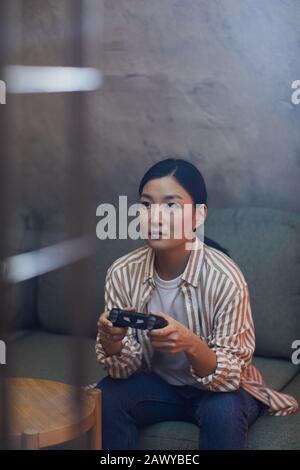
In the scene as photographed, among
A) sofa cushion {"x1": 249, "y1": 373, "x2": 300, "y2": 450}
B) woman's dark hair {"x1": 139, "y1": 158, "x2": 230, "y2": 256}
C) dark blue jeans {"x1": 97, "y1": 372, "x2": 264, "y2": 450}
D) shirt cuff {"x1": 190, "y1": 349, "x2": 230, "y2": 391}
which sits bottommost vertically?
sofa cushion {"x1": 249, "y1": 373, "x2": 300, "y2": 450}

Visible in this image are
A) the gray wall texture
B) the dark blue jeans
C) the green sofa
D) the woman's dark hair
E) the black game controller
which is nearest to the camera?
the black game controller

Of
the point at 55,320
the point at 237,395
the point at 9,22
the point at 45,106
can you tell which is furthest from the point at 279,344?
the point at 9,22

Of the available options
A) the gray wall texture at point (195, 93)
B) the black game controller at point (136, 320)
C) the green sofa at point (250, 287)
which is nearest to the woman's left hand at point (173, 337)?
the black game controller at point (136, 320)

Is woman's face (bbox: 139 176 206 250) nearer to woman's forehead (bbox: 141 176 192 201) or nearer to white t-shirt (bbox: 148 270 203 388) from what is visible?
woman's forehead (bbox: 141 176 192 201)

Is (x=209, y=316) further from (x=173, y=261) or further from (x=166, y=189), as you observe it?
(x=166, y=189)

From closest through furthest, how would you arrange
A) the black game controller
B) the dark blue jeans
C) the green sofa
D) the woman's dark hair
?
1. the black game controller
2. the dark blue jeans
3. the woman's dark hair
4. the green sofa

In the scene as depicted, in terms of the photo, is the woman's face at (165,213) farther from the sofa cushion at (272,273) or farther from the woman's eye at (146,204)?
the sofa cushion at (272,273)

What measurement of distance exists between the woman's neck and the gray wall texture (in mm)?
663

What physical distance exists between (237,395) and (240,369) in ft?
0.22

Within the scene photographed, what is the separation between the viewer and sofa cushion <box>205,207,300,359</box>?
101 inches

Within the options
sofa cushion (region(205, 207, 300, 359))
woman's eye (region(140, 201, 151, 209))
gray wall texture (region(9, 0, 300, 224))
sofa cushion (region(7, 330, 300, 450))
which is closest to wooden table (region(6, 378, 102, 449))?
sofa cushion (region(7, 330, 300, 450))

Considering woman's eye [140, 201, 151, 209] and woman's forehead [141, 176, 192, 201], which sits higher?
woman's forehead [141, 176, 192, 201]

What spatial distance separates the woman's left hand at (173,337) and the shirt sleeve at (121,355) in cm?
16

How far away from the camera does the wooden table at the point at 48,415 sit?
1.78 meters
